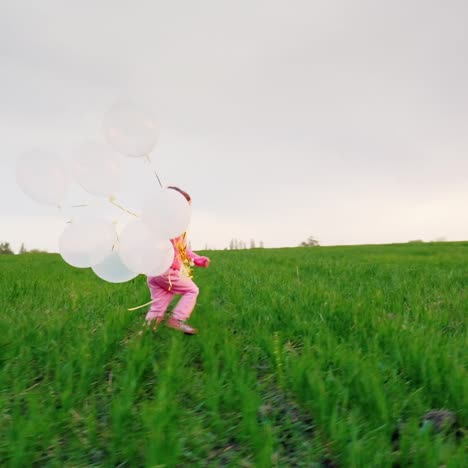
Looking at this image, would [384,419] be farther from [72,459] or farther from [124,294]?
[124,294]

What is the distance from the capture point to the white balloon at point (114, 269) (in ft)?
11.3

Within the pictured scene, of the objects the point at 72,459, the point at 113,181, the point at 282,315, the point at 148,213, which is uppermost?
the point at 113,181

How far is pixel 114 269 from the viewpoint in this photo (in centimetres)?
344

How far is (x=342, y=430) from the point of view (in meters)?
1.80

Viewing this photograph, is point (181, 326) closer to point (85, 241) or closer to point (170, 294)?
point (170, 294)

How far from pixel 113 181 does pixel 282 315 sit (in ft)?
5.71

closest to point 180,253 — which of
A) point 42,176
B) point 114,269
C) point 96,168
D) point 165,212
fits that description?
point 114,269

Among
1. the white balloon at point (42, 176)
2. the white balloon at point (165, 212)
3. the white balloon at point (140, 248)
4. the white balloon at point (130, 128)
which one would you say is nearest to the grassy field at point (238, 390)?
the white balloon at point (140, 248)

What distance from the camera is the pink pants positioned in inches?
144

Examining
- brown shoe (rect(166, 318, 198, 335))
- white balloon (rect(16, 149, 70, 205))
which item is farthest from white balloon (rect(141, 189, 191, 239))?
brown shoe (rect(166, 318, 198, 335))

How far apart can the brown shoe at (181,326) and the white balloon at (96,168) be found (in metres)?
1.15

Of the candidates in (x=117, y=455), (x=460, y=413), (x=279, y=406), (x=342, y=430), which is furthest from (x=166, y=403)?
(x=460, y=413)

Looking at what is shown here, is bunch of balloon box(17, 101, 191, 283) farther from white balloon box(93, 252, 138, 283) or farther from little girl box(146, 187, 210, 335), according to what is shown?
little girl box(146, 187, 210, 335)

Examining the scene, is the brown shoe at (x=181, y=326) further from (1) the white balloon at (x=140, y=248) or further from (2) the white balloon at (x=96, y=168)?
(2) the white balloon at (x=96, y=168)
